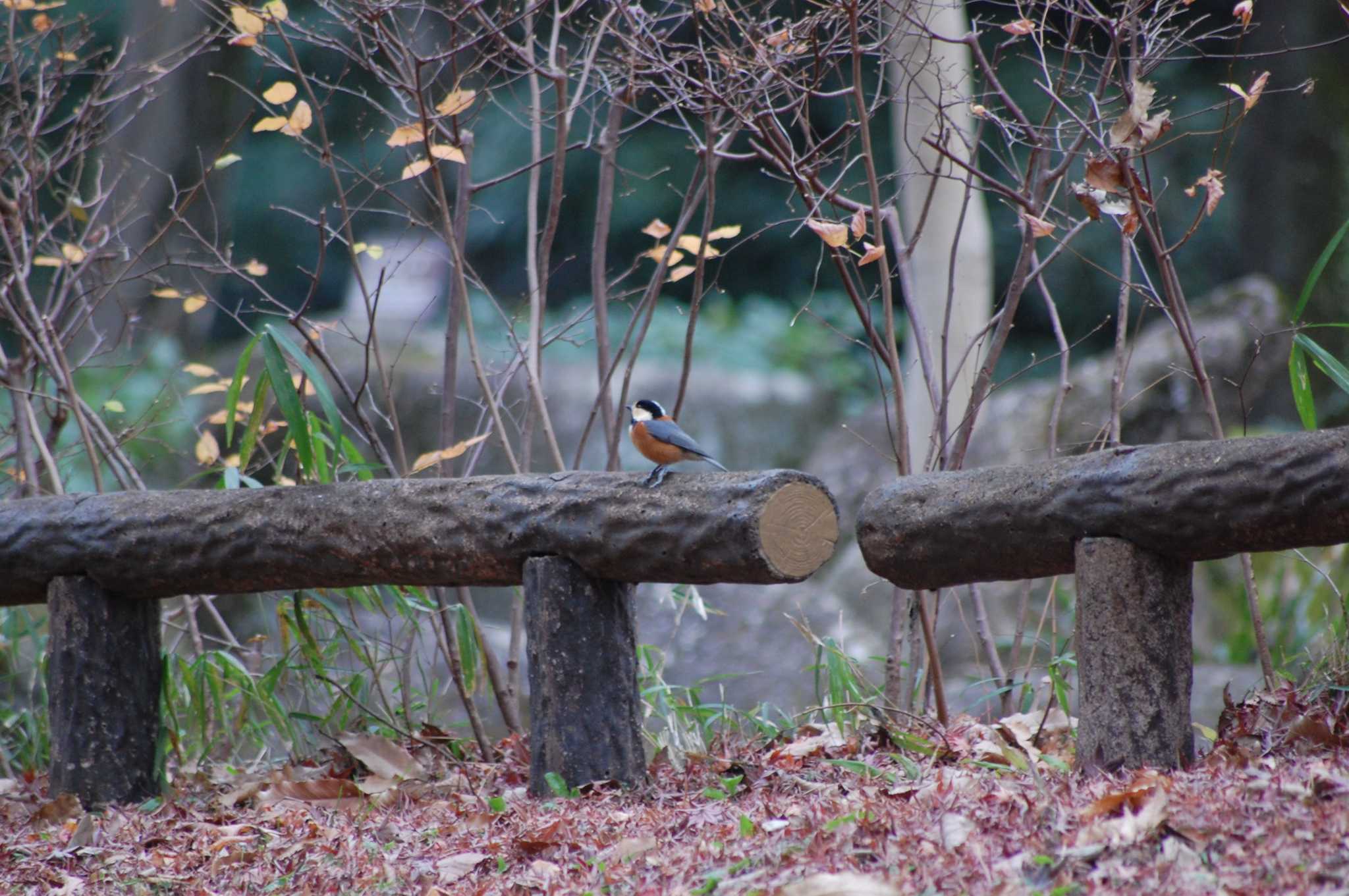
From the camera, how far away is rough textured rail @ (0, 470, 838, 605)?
2684mm

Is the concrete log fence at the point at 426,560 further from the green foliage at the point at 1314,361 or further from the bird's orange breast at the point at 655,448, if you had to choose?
the green foliage at the point at 1314,361

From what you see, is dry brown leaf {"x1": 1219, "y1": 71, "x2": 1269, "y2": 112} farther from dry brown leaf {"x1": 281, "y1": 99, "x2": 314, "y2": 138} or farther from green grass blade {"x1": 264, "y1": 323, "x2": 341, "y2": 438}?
dry brown leaf {"x1": 281, "y1": 99, "x2": 314, "y2": 138}

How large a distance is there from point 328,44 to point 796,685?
3.80 metres

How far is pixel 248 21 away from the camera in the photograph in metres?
3.44

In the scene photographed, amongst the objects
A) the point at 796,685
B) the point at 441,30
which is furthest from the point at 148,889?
the point at 441,30

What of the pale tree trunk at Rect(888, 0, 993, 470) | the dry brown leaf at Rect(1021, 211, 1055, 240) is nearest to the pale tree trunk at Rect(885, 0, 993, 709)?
the pale tree trunk at Rect(888, 0, 993, 470)

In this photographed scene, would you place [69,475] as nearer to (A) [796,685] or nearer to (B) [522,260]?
(A) [796,685]

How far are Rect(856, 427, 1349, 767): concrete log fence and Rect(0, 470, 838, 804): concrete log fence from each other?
262 millimetres

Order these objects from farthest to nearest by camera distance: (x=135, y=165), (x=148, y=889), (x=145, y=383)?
(x=145, y=383), (x=135, y=165), (x=148, y=889)

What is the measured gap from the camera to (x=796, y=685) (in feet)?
20.1

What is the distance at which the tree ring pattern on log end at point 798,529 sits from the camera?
8.64 feet

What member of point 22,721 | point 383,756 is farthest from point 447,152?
point 22,721

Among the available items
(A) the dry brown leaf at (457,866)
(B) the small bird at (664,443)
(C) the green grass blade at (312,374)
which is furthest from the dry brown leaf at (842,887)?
(C) the green grass blade at (312,374)

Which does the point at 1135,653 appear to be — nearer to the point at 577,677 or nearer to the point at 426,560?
the point at 577,677
